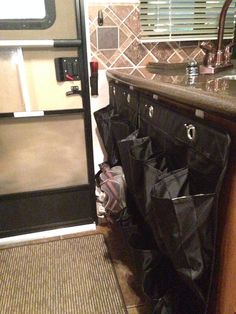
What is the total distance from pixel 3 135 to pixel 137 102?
82 centimetres

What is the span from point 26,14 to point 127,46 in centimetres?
57

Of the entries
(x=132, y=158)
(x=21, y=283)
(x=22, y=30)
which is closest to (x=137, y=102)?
(x=132, y=158)

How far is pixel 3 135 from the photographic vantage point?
57.1 inches

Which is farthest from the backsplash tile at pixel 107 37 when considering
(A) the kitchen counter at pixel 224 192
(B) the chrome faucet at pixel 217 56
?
(A) the kitchen counter at pixel 224 192

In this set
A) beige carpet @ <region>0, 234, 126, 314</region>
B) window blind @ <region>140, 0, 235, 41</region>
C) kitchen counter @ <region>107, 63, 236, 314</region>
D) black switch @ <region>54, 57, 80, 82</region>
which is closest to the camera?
kitchen counter @ <region>107, 63, 236, 314</region>

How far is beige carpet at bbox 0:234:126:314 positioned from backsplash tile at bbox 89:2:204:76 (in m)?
1.06

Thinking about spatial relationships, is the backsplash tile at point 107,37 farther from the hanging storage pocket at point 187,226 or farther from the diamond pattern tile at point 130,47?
the hanging storage pocket at point 187,226

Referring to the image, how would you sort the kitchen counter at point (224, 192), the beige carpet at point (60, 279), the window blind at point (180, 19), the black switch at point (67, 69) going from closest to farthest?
1. the kitchen counter at point (224, 192)
2. the beige carpet at point (60, 279)
3. the black switch at point (67, 69)
4. the window blind at point (180, 19)

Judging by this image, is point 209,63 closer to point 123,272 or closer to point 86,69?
point 86,69

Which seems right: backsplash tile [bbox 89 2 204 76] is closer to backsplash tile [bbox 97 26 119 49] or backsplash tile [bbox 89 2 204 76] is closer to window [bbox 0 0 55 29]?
backsplash tile [bbox 97 26 119 49]

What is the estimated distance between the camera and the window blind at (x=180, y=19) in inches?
58.8

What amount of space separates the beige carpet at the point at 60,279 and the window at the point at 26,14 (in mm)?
1227

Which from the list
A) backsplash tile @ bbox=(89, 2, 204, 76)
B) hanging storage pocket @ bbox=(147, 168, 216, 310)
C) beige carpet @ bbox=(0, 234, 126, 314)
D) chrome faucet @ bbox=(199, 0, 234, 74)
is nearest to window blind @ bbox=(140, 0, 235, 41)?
backsplash tile @ bbox=(89, 2, 204, 76)

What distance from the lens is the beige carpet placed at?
1.15 metres
